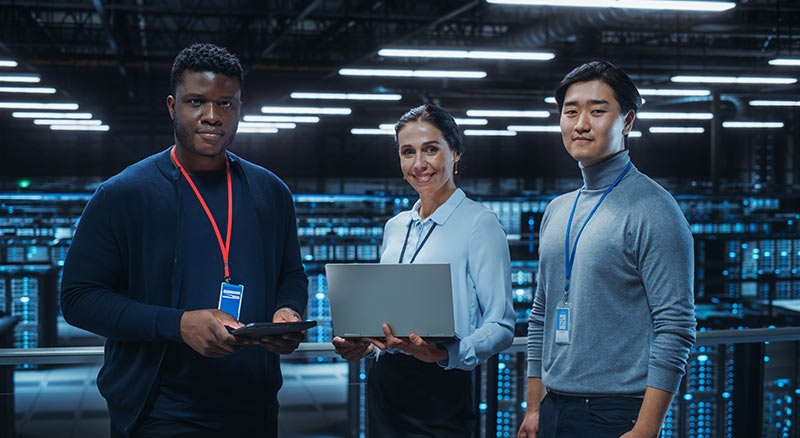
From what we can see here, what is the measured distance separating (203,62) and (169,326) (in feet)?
1.85

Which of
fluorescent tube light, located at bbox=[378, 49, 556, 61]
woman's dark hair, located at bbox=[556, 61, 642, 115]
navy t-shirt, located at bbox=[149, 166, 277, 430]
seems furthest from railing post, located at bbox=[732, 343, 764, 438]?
fluorescent tube light, located at bbox=[378, 49, 556, 61]

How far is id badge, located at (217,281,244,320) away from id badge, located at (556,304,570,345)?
2.35 feet

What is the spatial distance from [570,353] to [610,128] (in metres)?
0.51

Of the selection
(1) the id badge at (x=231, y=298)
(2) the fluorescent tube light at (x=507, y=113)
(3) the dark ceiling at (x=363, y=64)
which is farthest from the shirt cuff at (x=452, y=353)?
(2) the fluorescent tube light at (x=507, y=113)

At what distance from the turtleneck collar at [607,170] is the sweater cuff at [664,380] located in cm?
43

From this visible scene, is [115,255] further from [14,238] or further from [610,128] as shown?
[14,238]

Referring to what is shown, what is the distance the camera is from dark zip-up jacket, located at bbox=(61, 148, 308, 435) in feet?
4.55

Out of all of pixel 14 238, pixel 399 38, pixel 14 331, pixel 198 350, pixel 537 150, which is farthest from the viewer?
pixel 537 150

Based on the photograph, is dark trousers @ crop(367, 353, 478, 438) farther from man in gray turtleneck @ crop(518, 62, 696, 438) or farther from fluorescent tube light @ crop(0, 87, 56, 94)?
fluorescent tube light @ crop(0, 87, 56, 94)

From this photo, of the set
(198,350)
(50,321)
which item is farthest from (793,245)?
(198,350)

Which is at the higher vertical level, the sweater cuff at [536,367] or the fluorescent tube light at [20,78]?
the fluorescent tube light at [20,78]

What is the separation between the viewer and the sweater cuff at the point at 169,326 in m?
1.37

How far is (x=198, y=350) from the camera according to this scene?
4.50 ft

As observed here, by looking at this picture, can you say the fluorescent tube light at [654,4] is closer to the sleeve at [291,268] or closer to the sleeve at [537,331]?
the sleeve at [537,331]
